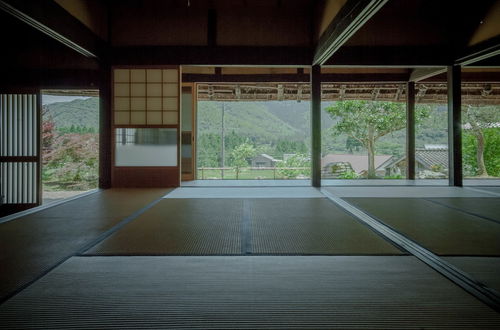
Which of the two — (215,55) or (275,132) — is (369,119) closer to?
(215,55)

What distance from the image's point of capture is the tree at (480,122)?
372 inches

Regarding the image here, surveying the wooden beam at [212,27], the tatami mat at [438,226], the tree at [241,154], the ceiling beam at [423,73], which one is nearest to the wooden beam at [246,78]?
the wooden beam at [212,27]

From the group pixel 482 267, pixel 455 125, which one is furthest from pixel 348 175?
pixel 482 267

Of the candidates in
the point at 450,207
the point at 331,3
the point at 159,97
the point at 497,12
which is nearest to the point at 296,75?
the point at 331,3

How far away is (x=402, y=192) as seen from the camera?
15.0ft

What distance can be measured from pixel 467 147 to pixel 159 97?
9.19m

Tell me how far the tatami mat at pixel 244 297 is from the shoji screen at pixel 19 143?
460 centimetres

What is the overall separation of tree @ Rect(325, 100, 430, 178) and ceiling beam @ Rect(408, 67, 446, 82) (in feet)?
11.0

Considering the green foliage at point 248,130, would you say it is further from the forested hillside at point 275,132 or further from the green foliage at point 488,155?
the green foliage at point 488,155

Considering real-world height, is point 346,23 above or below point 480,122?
above

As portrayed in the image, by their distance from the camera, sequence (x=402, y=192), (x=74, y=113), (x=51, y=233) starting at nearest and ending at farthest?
(x=51, y=233) → (x=402, y=192) → (x=74, y=113)

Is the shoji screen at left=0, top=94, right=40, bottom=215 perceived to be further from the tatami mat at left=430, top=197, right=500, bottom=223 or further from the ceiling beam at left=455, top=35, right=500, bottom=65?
the ceiling beam at left=455, top=35, right=500, bottom=65

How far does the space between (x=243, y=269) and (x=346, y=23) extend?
2928 mm

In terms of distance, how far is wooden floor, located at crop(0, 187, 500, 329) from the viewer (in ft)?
4.05
